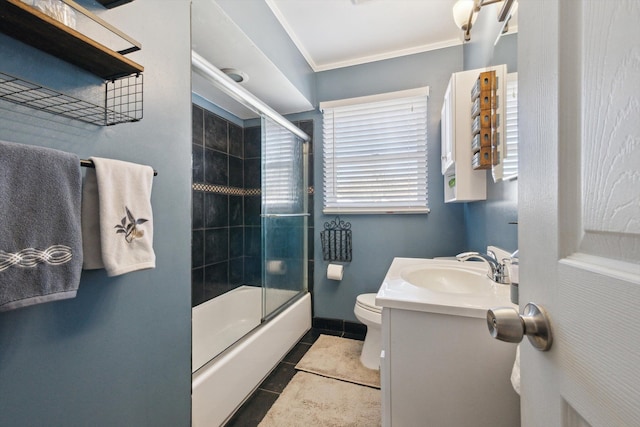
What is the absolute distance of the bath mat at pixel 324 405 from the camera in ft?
4.68

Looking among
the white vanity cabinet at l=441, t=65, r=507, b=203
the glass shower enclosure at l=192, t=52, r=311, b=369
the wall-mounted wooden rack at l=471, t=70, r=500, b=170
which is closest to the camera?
the wall-mounted wooden rack at l=471, t=70, r=500, b=170

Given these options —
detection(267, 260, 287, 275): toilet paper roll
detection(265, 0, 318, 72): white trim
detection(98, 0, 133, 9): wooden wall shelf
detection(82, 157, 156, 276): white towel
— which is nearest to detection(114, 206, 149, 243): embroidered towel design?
detection(82, 157, 156, 276): white towel

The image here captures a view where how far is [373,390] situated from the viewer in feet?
5.46

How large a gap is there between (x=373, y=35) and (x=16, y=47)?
2.10 metres

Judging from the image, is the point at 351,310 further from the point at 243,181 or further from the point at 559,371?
the point at 559,371

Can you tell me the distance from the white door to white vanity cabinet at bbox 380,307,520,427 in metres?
0.47

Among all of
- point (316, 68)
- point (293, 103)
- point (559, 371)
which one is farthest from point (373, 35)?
point (559, 371)

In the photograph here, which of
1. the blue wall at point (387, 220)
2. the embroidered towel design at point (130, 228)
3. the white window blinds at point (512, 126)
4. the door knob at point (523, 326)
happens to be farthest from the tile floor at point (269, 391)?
the white window blinds at point (512, 126)

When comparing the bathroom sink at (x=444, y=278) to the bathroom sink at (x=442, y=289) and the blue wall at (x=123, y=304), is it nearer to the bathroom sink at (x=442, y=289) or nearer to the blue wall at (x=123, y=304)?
the bathroom sink at (x=442, y=289)

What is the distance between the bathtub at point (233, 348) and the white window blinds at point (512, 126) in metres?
1.64

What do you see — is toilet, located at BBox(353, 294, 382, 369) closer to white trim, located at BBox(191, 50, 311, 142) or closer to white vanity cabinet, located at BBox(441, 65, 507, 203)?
white vanity cabinet, located at BBox(441, 65, 507, 203)

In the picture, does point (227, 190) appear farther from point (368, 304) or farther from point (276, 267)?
point (368, 304)

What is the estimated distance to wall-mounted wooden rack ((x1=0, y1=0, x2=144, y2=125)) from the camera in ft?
2.07

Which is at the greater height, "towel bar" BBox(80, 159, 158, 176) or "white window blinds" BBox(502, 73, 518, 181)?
"white window blinds" BBox(502, 73, 518, 181)
